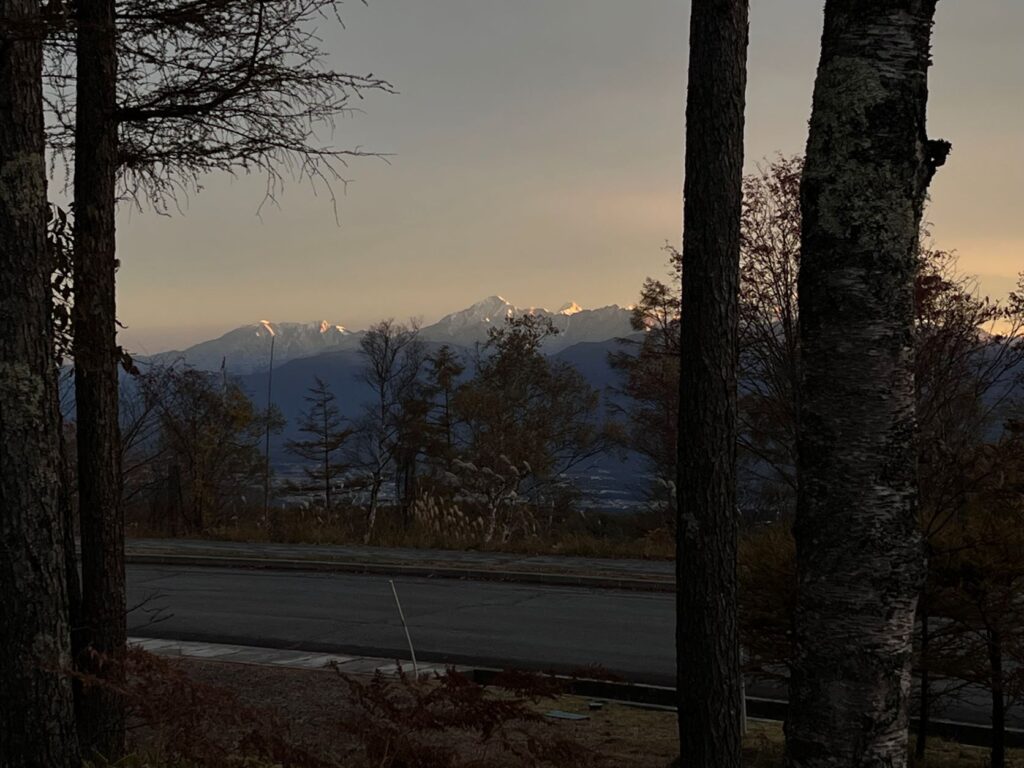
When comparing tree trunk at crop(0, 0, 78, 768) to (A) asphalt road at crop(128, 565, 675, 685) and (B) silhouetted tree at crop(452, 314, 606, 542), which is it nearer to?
(A) asphalt road at crop(128, 565, 675, 685)

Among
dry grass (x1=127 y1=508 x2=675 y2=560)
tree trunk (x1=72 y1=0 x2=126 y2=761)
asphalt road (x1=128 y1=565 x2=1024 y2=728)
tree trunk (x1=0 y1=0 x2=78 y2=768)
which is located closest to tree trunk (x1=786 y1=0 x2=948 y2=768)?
tree trunk (x1=0 y1=0 x2=78 y2=768)

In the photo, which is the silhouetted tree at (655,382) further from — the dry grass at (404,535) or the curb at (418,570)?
the curb at (418,570)

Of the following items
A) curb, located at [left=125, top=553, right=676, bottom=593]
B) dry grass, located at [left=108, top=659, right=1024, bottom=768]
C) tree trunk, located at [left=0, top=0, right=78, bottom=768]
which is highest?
tree trunk, located at [left=0, top=0, right=78, bottom=768]

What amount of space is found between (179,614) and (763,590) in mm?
9119

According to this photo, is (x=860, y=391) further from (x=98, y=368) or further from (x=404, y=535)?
(x=404, y=535)

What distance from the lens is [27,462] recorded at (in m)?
5.28

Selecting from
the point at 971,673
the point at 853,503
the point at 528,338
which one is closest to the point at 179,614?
the point at 971,673

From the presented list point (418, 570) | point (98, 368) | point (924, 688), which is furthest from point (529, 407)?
point (98, 368)

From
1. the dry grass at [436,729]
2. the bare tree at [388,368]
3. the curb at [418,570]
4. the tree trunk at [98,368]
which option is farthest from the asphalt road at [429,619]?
the bare tree at [388,368]

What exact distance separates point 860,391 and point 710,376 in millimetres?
2610

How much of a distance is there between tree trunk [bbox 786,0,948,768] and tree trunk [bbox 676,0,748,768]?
2470 mm

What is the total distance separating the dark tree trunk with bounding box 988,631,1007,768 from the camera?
697cm

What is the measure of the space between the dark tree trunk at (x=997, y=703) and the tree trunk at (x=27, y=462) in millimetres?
5432

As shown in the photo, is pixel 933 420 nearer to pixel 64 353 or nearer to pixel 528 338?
pixel 64 353
